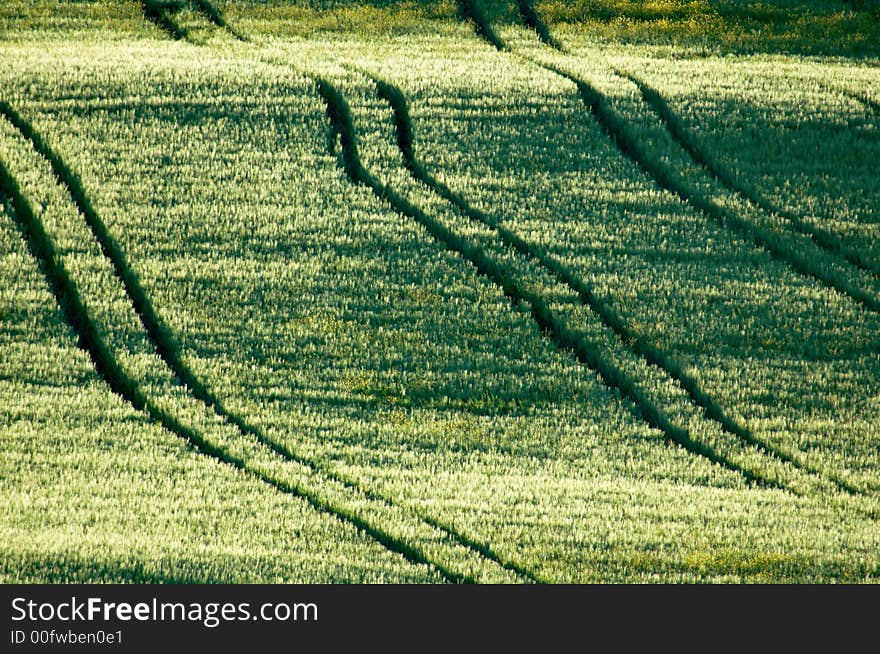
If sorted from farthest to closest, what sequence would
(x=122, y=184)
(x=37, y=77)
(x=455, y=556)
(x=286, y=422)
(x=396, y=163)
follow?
(x=37, y=77), (x=396, y=163), (x=122, y=184), (x=286, y=422), (x=455, y=556)

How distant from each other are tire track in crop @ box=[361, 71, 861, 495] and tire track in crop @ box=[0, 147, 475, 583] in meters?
4.73

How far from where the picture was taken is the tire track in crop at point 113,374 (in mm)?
10836

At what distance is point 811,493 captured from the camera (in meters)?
12.0

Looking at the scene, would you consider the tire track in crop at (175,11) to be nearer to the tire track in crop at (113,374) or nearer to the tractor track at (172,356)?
the tractor track at (172,356)

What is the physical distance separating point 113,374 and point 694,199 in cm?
981

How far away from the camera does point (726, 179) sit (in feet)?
62.0

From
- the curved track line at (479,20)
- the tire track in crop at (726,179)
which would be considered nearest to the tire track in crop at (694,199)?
the tire track in crop at (726,179)

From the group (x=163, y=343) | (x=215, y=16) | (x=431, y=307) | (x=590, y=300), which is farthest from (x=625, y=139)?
(x=215, y=16)

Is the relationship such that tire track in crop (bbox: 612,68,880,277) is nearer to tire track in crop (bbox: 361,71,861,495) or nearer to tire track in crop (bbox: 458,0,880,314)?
tire track in crop (bbox: 458,0,880,314)

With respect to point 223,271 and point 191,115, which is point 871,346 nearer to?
point 223,271

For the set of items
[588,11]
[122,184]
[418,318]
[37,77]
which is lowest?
[418,318]

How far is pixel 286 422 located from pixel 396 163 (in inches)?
274

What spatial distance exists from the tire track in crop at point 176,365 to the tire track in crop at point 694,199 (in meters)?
8.12

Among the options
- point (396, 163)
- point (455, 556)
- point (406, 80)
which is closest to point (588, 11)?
point (406, 80)
